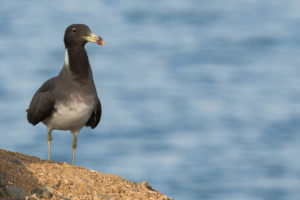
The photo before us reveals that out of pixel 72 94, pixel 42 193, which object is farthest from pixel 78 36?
pixel 42 193

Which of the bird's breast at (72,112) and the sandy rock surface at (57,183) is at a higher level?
the bird's breast at (72,112)

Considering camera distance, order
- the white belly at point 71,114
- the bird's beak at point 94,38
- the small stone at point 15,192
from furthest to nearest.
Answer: the bird's beak at point 94,38 < the white belly at point 71,114 < the small stone at point 15,192

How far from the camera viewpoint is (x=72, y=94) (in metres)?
14.0

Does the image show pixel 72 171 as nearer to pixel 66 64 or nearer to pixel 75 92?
pixel 75 92

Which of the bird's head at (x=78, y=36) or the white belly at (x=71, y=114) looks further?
the bird's head at (x=78, y=36)

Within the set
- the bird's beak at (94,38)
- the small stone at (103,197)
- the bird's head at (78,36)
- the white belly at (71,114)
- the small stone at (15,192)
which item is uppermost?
the bird's head at (78,36)

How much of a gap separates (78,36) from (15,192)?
5484 millimetres

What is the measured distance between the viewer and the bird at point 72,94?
45.8ft

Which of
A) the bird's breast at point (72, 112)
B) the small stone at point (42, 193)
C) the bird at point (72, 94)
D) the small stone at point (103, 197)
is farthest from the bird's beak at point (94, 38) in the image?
the small stone at point (42, 193)

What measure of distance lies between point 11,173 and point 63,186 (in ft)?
2.72

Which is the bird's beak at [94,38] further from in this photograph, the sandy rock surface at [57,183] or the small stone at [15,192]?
the small stone at [15,192]

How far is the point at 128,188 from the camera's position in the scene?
Result: 1154 centimetres

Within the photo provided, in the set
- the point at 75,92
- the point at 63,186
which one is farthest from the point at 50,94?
the point at 63,186

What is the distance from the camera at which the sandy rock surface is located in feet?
32.6
